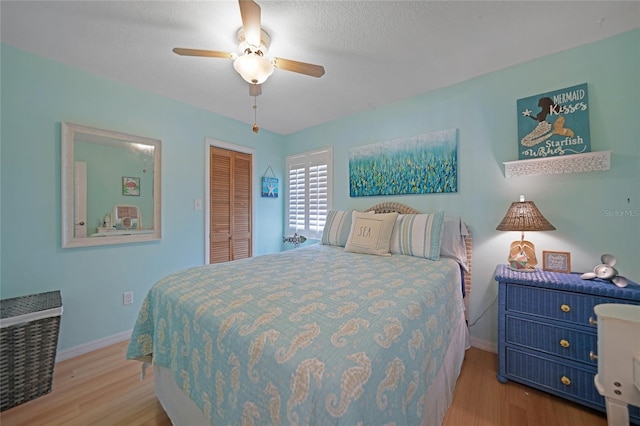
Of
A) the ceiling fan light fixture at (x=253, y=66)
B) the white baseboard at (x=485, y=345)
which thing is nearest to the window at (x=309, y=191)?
the ceiling fan light fixture at (x=253, y=66)

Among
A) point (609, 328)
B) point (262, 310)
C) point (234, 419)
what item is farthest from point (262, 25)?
point (609, 328)

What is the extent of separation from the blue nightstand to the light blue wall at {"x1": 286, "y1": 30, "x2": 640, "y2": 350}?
35 centimetres

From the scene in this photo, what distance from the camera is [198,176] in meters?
2.84

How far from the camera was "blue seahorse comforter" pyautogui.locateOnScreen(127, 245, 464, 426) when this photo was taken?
0.69 metres

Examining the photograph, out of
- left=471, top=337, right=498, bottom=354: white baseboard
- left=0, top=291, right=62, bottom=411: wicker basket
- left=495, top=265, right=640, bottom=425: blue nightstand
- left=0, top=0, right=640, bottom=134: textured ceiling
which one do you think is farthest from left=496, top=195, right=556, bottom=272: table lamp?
left=0, top=291, right=62, bottom=411: wicker basket

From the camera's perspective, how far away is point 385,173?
2.75m

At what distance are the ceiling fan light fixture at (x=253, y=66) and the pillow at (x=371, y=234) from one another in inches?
58.2

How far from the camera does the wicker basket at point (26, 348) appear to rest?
1498mm

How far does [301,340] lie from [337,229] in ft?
6.23

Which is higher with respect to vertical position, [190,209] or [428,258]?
[190,209]

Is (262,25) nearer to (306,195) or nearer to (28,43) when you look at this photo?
(28,43)

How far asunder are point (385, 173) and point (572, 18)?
5.49 ft

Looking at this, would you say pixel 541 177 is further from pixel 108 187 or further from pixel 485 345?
pixel 108 187

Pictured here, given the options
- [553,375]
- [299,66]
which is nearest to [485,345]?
[553,375]
